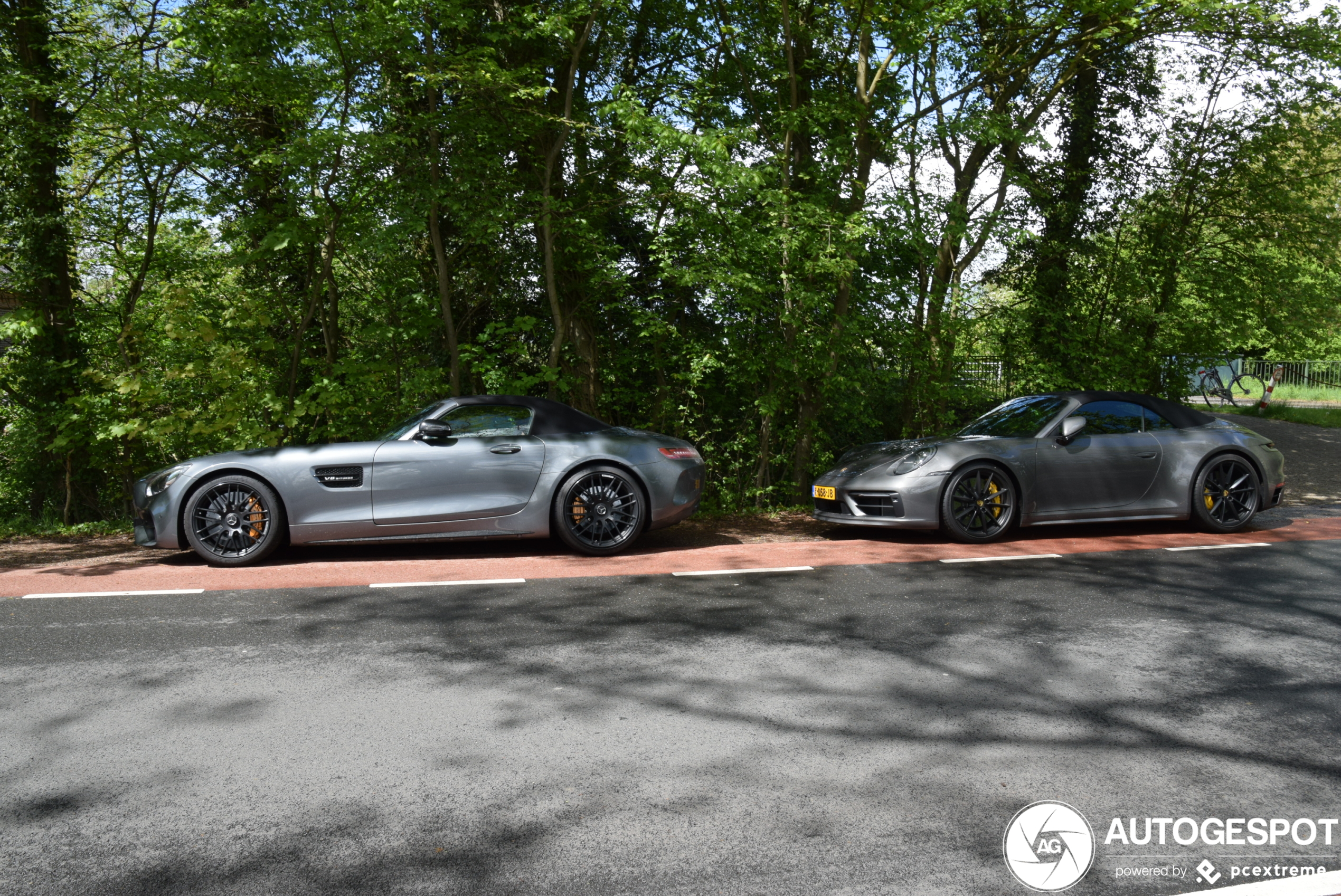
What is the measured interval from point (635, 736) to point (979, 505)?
529 cm

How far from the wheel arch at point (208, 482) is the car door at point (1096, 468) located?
21.0ft

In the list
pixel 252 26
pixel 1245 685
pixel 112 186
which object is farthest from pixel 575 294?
pixel 1245 685

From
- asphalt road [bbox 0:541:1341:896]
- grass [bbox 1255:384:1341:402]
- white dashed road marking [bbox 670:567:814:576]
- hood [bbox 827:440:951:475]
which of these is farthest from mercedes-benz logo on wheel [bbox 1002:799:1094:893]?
grass [bbox 1255:384:1341:402]

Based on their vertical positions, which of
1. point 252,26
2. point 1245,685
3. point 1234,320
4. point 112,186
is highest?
point 252,26

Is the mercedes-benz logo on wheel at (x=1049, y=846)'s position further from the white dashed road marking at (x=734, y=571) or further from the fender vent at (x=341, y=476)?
the fender vent at (x=341, y=476)

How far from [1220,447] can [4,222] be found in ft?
43.5

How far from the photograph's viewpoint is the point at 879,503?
26.2ft

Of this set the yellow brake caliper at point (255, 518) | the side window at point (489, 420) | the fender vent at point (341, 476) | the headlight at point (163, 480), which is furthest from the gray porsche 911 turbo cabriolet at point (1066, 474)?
the headlight at point (163, 480)

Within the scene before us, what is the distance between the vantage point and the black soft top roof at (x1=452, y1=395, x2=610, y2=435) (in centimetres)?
768

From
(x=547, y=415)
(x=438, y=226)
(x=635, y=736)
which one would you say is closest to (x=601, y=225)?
(x=438, y=226)

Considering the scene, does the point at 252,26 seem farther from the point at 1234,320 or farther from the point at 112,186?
the point at 1234,320

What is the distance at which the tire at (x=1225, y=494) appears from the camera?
830 centimetres

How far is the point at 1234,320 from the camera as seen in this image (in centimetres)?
1216

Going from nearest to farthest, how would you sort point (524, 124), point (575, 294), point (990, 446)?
point (990, 446) → point (524, 124) → point (575, 294)
